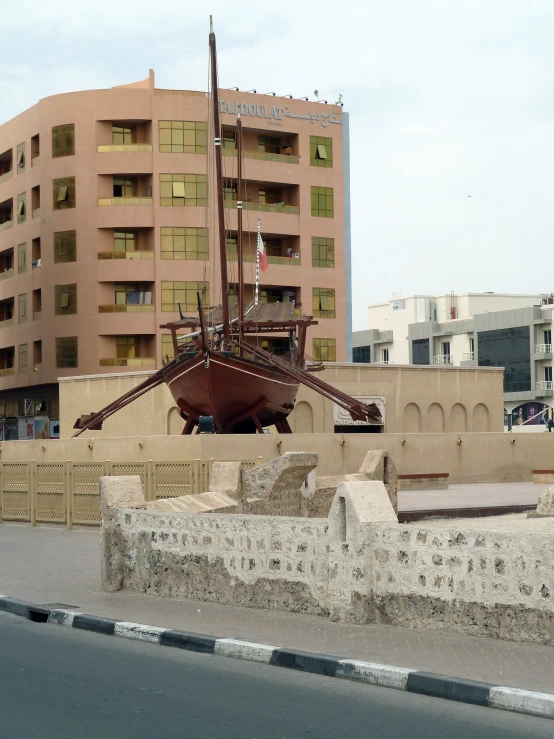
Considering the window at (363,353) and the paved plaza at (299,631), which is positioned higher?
the window at (363,353)

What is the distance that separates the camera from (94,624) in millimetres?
10688

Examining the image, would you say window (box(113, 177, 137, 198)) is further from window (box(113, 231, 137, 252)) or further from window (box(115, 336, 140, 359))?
window (box(115, 336, 140, 359))

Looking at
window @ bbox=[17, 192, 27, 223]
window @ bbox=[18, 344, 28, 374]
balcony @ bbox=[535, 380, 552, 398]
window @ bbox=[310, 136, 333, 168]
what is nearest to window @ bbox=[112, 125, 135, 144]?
window @ bbox=[17, 192, 27, 223]

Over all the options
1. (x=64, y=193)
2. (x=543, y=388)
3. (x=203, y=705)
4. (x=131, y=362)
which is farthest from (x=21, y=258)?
(x=203, y=705)

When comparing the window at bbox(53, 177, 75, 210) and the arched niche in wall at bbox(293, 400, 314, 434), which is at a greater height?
the window at bbox(53, 177, 75, 210)

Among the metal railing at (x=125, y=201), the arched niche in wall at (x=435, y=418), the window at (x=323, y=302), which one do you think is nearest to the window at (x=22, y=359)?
the metal railing at (x=125, y=201)

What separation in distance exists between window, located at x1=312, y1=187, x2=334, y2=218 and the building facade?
8cm

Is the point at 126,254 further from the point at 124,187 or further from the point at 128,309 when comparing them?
the point at 124,187

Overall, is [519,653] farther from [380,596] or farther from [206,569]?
[206,569]

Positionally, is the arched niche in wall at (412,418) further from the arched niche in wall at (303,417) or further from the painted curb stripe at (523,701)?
the painted curb stripe at (523,701)

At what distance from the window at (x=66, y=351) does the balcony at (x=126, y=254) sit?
15.1ft

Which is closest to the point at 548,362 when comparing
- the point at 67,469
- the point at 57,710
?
the point at 67,469

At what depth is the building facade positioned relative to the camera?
6200cm

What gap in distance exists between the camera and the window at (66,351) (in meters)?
62.8
